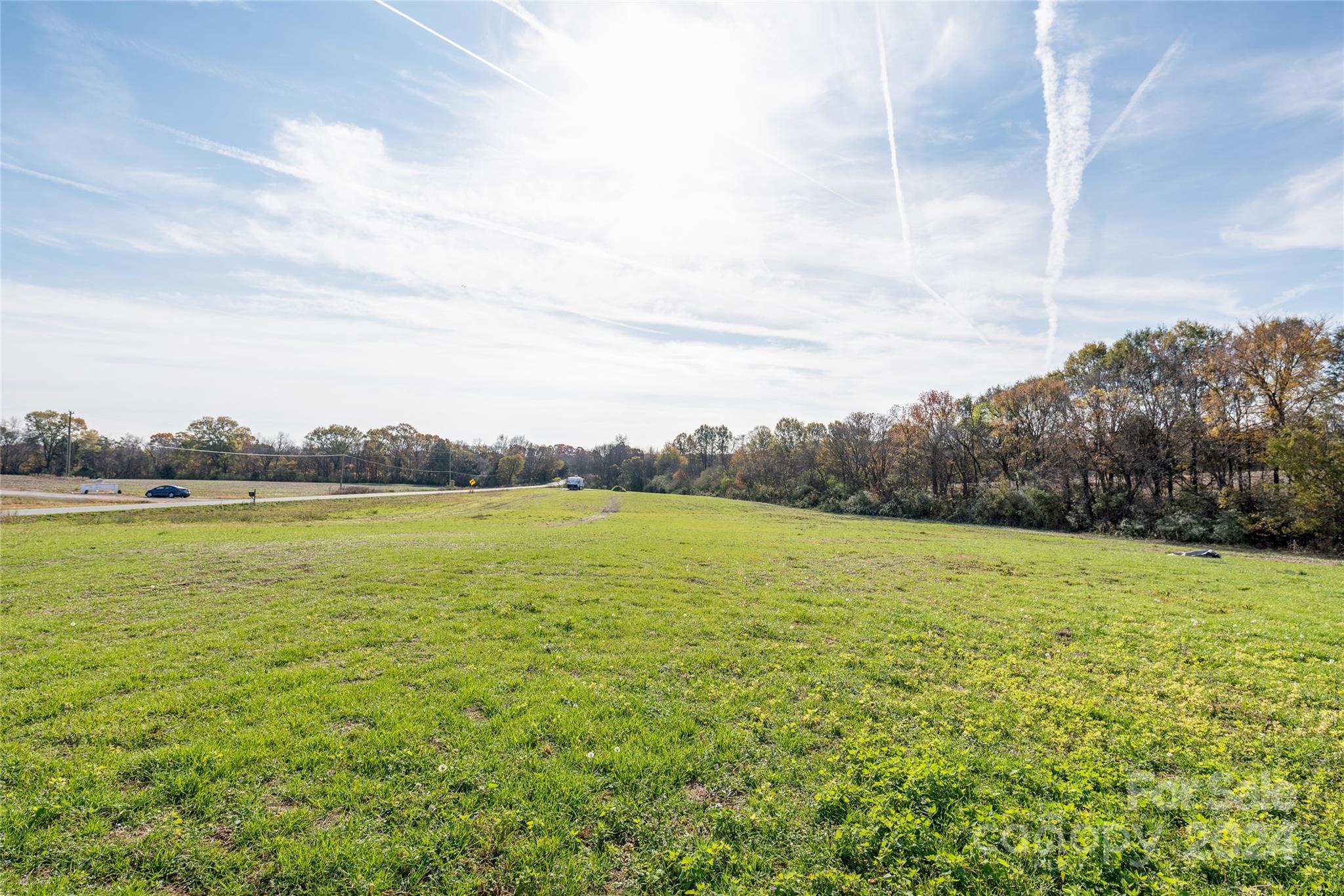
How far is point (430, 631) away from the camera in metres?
10.3

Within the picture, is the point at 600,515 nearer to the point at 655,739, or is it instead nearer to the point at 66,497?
the point at 655,739

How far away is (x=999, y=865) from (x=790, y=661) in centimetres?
504

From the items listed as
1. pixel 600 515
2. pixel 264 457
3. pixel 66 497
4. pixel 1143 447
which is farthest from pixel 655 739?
pixel 264 457

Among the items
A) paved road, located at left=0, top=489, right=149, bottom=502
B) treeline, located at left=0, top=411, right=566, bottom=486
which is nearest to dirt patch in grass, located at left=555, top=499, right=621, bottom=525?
paved road, located at left=0, top=489, right=149, bottom=502

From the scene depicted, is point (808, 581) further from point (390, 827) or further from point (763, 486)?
point (763, 486)

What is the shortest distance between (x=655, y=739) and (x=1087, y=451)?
53.7 m

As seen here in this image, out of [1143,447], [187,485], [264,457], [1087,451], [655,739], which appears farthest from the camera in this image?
[264,457]

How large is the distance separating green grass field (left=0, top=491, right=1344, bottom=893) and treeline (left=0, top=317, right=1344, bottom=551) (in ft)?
91.1

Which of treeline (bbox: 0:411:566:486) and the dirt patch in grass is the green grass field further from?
treeline (bbox: 0:411:566:486)

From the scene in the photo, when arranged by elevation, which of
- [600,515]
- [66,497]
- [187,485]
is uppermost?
[66,497]

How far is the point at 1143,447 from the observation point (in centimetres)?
4284

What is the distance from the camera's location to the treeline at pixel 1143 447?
103 feet

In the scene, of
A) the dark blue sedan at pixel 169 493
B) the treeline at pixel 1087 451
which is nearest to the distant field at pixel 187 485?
the dark blue sedan at pixel 169 493

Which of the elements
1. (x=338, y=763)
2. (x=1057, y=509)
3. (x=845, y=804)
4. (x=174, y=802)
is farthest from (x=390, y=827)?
(x=1057, y=509)
